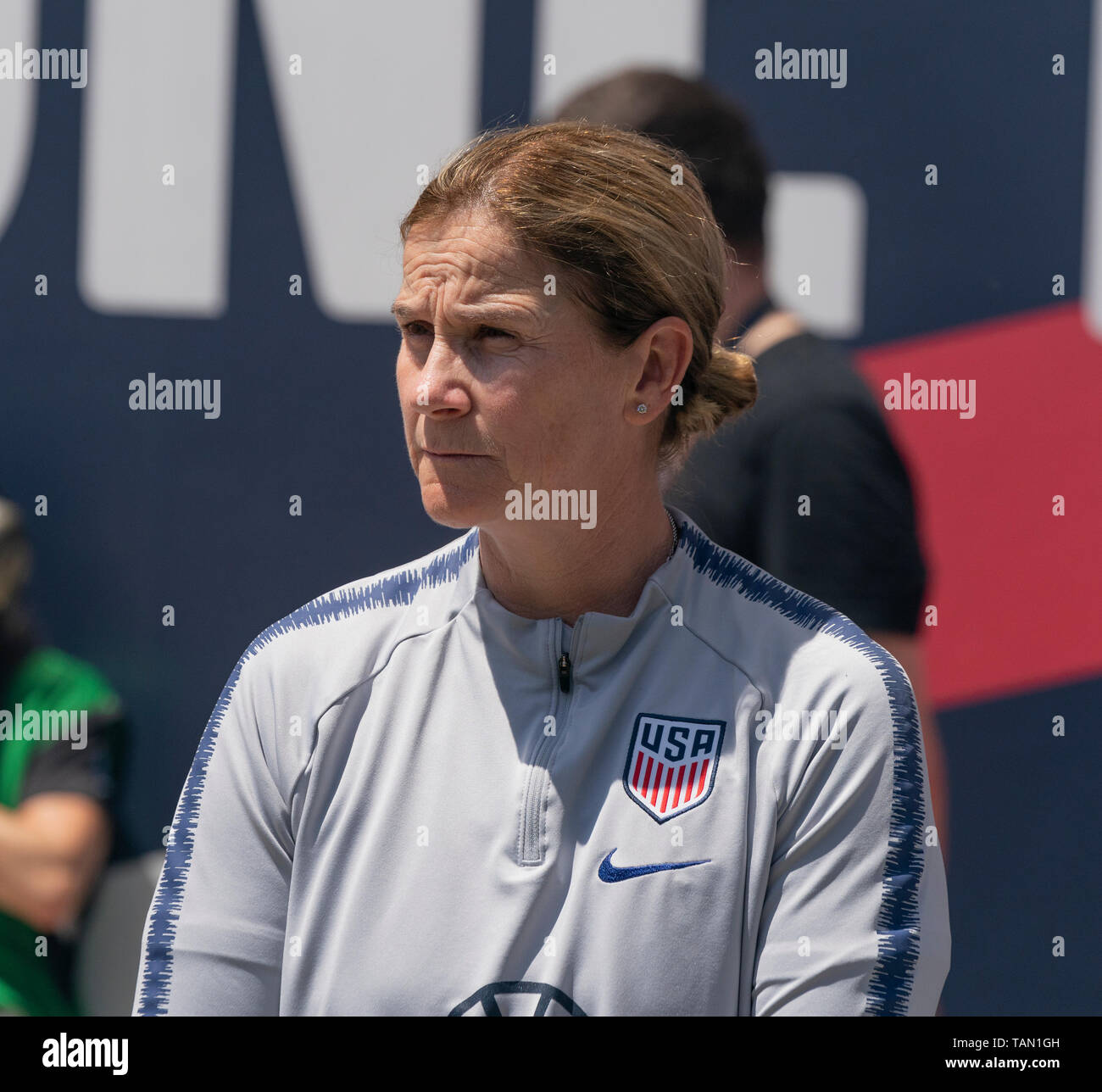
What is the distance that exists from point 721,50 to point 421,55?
53cm

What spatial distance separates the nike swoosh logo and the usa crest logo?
42 mm

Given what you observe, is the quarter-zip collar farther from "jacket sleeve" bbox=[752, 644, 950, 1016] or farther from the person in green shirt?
the person in green shirt

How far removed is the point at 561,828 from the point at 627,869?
7cm

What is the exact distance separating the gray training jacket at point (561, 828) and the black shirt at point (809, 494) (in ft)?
2.20

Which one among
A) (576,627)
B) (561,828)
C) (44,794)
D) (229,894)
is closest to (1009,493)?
(576,627)

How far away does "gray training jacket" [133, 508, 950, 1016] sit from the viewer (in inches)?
46.4

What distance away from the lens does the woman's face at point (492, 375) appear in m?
1.28

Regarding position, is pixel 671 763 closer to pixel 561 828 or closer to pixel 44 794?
pixel 561 828

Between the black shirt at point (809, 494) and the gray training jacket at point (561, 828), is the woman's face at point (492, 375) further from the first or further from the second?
the black shirt at point (809, 494)

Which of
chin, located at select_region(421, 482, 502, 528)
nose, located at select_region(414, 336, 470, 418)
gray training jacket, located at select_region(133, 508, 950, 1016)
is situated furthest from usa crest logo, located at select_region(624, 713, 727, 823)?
nose, located at select_region(414, 336, 470, 418)

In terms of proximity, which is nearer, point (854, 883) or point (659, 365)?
point (854, 883)

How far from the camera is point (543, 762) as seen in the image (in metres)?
1.23

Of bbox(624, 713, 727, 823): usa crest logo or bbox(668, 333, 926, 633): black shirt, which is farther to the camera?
bbox(668, 333, 926, 633): black shirt
